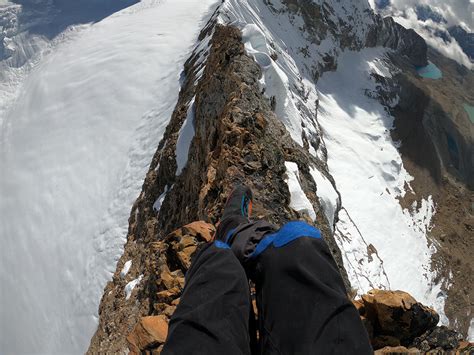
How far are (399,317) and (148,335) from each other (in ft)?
→ 11.4

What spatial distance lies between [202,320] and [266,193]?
5.01m

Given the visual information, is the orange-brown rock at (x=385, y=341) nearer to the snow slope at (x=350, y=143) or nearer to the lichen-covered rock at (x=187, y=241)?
the lichen-covered rock at (x=187, y=241)

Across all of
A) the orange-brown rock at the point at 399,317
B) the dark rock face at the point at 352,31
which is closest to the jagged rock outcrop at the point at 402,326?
the orange-brown rock at the point at 399,317

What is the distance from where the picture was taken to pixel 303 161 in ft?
43.0

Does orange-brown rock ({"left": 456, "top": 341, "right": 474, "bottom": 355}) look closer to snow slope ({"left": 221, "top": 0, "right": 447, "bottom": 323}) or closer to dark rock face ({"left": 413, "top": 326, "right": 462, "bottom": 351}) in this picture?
dark rock face ({"left": 413, "top": 326, "right": 462, "bottom": 351})

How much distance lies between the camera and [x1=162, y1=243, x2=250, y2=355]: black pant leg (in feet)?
9.30

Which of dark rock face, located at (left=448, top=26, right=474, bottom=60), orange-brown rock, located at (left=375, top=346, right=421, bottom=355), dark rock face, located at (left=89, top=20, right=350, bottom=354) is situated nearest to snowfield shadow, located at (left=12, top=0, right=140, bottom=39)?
dark rock face, located at (left=89, top=20, right=350, bottom=354)

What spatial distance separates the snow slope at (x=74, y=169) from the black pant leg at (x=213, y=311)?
29.6 feet

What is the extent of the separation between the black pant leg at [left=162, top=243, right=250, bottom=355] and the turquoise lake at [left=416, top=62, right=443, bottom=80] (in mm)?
90686

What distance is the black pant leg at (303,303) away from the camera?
2863 millimetres

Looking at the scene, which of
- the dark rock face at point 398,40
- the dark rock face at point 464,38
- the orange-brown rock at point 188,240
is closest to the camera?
the orange-brown rock at point 188,240

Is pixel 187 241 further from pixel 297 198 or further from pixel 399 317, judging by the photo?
pixel 297 198

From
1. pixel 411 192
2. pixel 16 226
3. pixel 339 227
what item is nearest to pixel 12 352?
pixel 16 226

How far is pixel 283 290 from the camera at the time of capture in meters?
3.26
